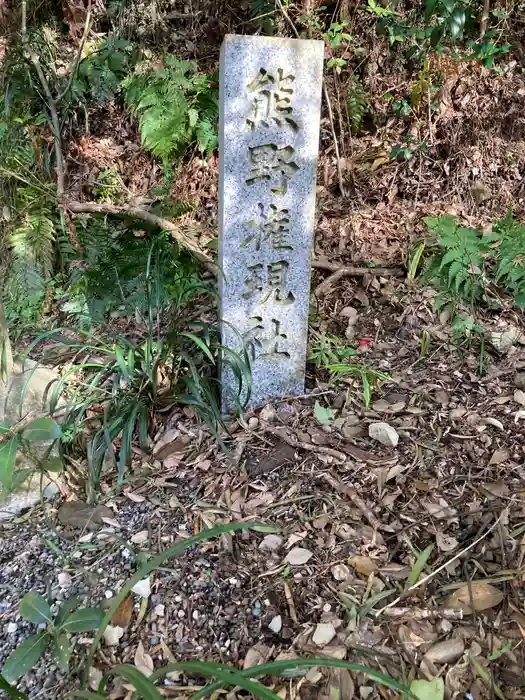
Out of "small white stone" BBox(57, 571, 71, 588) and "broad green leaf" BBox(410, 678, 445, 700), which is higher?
"broad green leaf" BBox(410, 678, 445, 700)

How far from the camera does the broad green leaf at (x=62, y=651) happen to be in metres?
1.37

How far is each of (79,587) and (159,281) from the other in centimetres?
119

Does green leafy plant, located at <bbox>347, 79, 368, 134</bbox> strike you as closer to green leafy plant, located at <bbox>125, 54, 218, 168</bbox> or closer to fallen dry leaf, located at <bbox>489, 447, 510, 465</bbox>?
green leafy plant, located at <bbox>125, 54, 218, 168</bbox>

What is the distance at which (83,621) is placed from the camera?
4.53 ft

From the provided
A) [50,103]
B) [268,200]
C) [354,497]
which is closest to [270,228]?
[268,200]

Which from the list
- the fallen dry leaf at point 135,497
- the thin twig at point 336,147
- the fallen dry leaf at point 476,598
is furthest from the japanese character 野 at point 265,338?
the thin twig at point 336,147

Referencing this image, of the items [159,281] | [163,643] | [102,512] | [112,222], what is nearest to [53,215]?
[112,222]

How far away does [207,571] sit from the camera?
1771mm

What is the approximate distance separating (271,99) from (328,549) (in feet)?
5.59

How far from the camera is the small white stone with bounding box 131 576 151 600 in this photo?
1.71 m

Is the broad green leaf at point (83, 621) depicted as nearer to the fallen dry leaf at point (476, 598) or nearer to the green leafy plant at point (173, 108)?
the fallen dry leaf at point (476, 598)

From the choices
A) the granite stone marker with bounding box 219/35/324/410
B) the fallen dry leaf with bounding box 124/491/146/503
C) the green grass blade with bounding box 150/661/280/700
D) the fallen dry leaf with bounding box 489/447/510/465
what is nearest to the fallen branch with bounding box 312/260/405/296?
the granite stone marker with bounding box 219/35/324/410

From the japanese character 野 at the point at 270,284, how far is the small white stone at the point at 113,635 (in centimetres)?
138

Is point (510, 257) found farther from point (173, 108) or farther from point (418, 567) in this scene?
point (173, 108)
